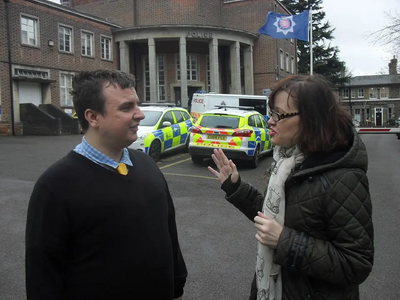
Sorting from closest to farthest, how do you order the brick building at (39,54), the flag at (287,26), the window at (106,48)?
1. the flag at (287,26)
2. the brick building at (39,54)
3. the window at (106,48)

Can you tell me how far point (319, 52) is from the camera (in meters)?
46.2

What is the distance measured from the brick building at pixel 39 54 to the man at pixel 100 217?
2077 cm

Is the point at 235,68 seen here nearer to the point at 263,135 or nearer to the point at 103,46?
the point at 103,46

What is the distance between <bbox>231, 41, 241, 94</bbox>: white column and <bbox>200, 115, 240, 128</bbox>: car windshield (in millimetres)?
22928

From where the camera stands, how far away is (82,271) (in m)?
1.74

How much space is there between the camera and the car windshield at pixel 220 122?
11.2m

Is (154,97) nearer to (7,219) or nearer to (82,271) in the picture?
(7,219)

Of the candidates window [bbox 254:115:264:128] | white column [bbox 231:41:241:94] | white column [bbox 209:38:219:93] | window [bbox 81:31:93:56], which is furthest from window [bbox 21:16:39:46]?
white column [bbox 231:41:241:94]

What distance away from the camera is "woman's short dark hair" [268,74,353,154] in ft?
5.80

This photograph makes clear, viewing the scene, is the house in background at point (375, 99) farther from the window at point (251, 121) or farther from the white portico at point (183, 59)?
the window at point (251, 121)

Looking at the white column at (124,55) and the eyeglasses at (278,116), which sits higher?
the white column at (124,55)

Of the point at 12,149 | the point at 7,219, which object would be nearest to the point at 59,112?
the point at 12,149

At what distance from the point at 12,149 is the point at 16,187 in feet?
22.9

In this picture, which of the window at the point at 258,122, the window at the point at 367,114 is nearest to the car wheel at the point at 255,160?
the window at the point at 258,122
